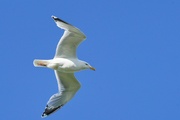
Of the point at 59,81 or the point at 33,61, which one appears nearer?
the point at 33,61

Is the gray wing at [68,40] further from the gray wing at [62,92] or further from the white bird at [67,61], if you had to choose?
the gray wing at [62,92]

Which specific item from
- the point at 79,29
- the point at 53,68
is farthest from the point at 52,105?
the point at 79,29

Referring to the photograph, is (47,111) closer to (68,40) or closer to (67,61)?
(67,61)

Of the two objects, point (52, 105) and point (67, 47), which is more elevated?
point (67, 47)

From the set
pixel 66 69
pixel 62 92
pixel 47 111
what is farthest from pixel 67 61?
pixel 47 111

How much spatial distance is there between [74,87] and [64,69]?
1220mm

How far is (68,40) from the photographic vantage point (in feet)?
47.5

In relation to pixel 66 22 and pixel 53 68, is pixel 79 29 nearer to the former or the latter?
pixel 66 22

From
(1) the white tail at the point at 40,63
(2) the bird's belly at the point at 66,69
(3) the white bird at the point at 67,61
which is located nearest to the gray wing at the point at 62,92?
(3) the white bird at the point at 67,61

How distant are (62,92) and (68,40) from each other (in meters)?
2.04

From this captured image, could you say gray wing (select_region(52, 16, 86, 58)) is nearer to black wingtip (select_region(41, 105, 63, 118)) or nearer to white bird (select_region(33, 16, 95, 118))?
white bird (select_region(33, 16, 95, 118))

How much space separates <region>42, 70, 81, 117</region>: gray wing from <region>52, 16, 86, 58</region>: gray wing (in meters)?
1.05

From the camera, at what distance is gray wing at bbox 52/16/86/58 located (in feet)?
46.3

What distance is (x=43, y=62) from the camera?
14578 mm
